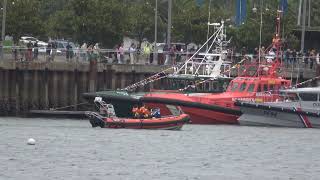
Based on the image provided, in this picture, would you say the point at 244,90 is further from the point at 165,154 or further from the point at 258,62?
the point at 165,154

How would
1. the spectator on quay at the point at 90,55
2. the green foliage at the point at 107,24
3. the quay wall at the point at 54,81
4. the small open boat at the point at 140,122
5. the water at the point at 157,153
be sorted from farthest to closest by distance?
the green foliage at the point at 107,24
the spectator on quay at the point at 90,55
the quay wall at the point at 54,81
the small open boat at the point at 140,122
the water at the point at 157,153

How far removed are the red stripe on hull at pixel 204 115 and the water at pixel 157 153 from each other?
3.65 ft

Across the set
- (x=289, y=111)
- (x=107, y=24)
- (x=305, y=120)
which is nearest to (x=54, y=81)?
(x=107, y=24)

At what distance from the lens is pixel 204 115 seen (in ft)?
191

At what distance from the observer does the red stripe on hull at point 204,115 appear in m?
57.9

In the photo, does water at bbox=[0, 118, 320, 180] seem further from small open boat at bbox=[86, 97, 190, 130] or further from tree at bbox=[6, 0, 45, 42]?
tree at bbox=[6, 0, 45, 42]

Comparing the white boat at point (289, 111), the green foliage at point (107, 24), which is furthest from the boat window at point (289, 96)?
the green foliage at point (107, 24)

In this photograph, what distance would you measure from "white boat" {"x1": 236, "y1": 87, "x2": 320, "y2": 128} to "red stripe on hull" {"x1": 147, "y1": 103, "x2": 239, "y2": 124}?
0.85 meters

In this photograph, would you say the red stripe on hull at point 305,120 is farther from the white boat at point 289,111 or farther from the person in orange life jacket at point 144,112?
the person in orange life jacket at point 144,112

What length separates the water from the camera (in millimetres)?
35906

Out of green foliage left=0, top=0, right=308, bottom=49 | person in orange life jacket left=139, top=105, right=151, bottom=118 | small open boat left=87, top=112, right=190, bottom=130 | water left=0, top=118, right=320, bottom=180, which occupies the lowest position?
water left=0, top=118, right=320, bottom=180

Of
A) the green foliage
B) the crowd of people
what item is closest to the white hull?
the crowd of people

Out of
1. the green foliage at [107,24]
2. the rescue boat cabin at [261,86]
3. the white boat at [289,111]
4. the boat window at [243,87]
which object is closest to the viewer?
the white boat at [289,111]

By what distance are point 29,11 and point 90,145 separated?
34.5 metres
